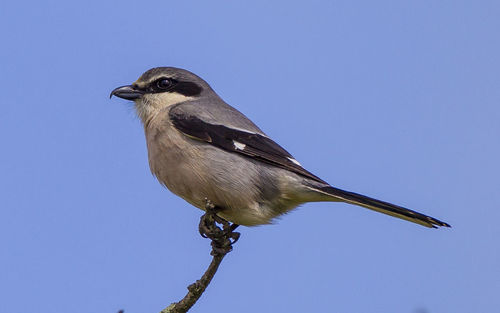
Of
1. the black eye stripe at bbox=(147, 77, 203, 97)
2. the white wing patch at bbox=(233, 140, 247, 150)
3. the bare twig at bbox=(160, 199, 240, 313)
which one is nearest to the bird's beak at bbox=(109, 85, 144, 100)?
the black eye stripe at bbox=(147, 77, 203, 97)

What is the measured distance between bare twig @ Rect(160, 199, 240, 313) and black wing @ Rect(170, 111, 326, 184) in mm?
648

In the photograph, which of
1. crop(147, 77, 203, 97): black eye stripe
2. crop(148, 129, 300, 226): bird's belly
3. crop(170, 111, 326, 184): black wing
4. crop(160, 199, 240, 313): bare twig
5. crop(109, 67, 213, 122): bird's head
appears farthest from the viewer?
crop(147, 77, 203, 97): black eye stripe

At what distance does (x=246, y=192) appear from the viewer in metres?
5.50

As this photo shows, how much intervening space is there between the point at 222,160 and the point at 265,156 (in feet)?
1.28

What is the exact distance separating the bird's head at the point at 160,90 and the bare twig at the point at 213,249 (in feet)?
5.15

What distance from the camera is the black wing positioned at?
574 centimetres

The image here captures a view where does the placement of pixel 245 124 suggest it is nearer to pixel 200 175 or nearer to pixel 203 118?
pixel 203 118

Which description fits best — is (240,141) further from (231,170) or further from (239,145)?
(231,170)

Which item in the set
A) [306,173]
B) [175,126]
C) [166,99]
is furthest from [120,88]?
[306,173]

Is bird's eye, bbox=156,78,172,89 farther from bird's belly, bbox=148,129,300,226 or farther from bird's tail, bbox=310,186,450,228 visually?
bird's tail, bbox=310,186,450,228

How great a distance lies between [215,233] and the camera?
5062 millimetres

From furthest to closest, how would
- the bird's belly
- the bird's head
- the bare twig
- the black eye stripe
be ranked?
the black eye stripe, the bird's head, the bird's belly, the bare twig

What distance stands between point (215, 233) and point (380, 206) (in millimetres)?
Answer: 1295

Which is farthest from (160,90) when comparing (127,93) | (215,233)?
(215,233)
